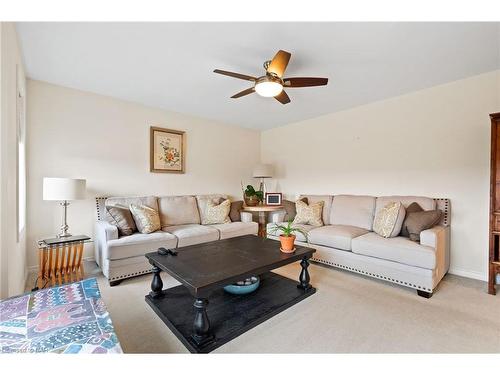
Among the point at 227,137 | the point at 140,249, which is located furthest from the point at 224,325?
the point at 227,137

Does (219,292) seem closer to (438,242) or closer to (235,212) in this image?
(235,212)

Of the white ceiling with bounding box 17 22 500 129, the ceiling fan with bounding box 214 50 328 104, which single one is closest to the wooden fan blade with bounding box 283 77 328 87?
the ceiling fan with bounding box 214 50 328 104

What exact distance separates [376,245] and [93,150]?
3.79 m

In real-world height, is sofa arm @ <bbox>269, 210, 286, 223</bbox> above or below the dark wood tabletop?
above

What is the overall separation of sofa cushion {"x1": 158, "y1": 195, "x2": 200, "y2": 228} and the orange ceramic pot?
6.43 feet

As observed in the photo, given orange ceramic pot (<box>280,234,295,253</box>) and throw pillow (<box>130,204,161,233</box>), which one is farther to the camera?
throw pillow (<box>130,204,161,233</box>)

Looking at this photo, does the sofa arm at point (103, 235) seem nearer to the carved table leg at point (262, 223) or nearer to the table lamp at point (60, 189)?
the table lamp at point (60, 189)

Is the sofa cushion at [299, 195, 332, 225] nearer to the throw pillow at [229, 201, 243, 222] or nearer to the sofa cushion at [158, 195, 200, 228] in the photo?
the throw pillow at [229, 201, 243, 222]

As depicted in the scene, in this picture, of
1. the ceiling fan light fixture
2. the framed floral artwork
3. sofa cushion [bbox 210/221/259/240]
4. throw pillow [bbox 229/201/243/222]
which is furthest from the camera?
throw pillow [bbox 229/201/243/222]

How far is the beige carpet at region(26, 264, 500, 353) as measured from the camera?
1554mm

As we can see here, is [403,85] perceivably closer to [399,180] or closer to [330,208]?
[399,180]

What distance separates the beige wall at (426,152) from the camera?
2672 millimetres

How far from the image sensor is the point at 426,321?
1832 mm

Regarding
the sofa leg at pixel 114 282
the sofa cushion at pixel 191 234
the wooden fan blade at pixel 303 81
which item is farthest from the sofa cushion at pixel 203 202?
the wooden fan blade at pixel 303 81
